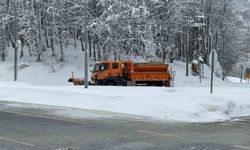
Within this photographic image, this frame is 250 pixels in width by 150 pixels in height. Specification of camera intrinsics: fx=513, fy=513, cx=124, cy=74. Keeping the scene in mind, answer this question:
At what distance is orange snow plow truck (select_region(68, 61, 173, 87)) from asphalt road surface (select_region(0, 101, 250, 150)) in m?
20.0

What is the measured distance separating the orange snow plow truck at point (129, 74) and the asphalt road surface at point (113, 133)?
65.6 ft

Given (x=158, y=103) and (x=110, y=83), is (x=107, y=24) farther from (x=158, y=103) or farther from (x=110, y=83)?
(x=158, y=103)

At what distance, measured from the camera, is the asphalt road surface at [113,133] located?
1155 centimetres

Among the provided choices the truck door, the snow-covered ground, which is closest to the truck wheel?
the truck door

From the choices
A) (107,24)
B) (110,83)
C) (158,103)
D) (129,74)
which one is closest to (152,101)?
(158,103)

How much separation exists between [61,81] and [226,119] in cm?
3560

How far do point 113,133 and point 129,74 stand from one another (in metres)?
26.3

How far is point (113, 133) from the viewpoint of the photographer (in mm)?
13758

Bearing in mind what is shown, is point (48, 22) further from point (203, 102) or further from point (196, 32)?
point (203, 102)

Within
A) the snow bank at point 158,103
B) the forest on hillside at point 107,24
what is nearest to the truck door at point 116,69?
the forest on hillside at point 107,24

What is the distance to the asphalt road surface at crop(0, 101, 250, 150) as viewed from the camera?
11.6m

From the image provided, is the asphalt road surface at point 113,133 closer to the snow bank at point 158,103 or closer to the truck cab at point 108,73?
the snow bank at point 158,103

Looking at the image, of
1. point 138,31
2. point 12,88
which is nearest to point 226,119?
point 12,88

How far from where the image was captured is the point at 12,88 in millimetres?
29297
